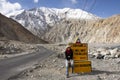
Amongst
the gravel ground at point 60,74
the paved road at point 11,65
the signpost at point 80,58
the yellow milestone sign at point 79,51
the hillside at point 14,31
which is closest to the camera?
the gravel ground at point 60,74

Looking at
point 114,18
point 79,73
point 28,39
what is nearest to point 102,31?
point 114,18

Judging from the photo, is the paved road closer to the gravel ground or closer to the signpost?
the gravel ground

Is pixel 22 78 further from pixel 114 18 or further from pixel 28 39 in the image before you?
pixel 114 18

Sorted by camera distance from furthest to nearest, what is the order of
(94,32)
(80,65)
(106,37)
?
(94,32)
(106,37)
(80,65)

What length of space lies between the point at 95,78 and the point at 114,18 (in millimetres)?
160082

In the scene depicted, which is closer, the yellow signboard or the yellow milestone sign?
the yellow signboard

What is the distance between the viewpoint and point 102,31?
568 feet

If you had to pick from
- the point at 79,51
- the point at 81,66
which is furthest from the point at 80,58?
the point at 81,66

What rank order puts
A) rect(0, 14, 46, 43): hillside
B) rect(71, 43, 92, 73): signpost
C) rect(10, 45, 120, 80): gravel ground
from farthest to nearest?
rect(0, 14, 46, 43): hillside
rect(71, 43, 92, 73): signpost
rect(10, 45, 120, 80): gravel ground

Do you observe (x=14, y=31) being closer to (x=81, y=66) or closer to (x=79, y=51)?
(x=79, y=51)

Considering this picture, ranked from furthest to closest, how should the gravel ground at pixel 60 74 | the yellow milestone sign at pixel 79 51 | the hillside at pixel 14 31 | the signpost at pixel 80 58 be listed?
the hillside at pixel 14 31, the yellow milestone sign at pixel 79 51, the signpost at pixel 80 58, the gravel ground at pixel 60 74

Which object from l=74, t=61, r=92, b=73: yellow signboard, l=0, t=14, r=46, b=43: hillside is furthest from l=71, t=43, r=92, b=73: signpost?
l=0, t=14, r=46, b=43: hillside

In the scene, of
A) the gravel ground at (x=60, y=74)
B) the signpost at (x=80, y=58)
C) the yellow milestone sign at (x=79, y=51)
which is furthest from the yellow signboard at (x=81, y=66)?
the yellow milestone sign at (x=79, y=51)

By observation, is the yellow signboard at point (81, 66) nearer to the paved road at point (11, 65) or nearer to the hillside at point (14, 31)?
the paved road at point (11, 65)
